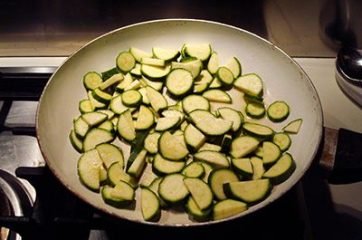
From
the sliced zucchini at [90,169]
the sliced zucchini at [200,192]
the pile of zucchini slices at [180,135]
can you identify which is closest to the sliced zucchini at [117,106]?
the pile of zucchini slices at [180,135]

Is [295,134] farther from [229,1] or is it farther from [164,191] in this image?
[229,1]

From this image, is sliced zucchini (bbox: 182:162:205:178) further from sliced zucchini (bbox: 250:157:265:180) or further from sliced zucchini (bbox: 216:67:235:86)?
sliced zucchini (bbox: 216:67:235:86)

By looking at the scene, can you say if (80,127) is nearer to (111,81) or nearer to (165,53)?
(111,81)

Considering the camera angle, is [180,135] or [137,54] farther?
[137,54]

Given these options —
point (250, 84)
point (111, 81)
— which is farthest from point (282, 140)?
point (111, 81)

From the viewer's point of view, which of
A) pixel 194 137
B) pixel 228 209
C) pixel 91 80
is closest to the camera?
pixel 228 209

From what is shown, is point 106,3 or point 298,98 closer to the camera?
point 298,98

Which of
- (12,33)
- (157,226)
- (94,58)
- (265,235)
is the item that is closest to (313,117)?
(265,235)
